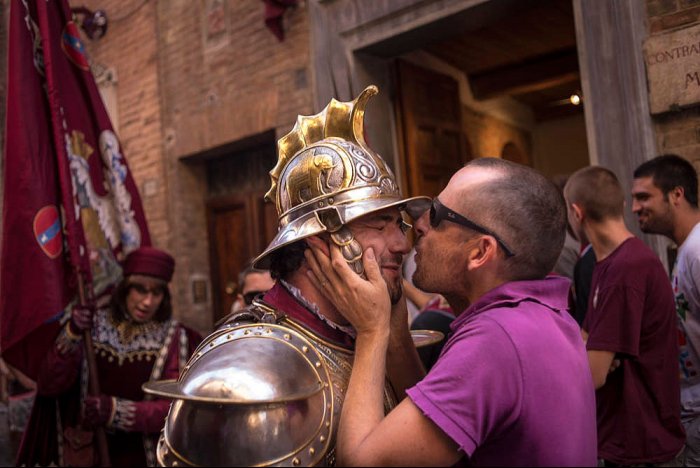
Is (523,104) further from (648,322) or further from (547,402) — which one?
(547,402)

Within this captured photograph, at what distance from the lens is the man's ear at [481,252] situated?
1602 mm

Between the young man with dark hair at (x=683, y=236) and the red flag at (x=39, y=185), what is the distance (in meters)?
2.86

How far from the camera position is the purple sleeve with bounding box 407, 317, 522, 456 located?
132cm

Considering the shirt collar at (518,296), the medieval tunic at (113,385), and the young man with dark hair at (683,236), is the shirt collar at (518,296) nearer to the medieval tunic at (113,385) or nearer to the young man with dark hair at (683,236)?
the young man with dark hair at (683,236)


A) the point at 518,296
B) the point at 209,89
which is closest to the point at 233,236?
the point at 209,89

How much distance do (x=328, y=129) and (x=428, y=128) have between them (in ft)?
13.0

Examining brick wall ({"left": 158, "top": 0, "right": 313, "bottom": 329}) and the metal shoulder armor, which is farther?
brick wall ({"left": 158, "top": 0, "right": 313, "bottom": 329})

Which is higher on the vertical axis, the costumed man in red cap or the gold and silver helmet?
the gold and silver helmet

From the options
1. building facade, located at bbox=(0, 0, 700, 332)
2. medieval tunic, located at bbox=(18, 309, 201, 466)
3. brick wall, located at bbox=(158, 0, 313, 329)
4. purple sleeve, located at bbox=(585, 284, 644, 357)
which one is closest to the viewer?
purple sleeve, located at bbox=(585, 284, 644, 357)

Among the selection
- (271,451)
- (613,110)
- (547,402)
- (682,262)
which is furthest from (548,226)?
(613,110)

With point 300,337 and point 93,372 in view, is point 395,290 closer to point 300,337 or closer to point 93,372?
point 300,337

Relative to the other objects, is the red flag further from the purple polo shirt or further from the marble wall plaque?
the marble wall plaque

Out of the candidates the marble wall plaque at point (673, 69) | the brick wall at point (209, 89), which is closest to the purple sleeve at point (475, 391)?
the marble wall plaque at point (673, 69)

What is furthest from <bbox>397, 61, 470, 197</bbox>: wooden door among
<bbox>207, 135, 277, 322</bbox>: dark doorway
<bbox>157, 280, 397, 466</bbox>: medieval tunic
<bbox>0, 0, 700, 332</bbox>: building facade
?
<bbox>157, 280, 397, 466</bbox>: medieval tunic
